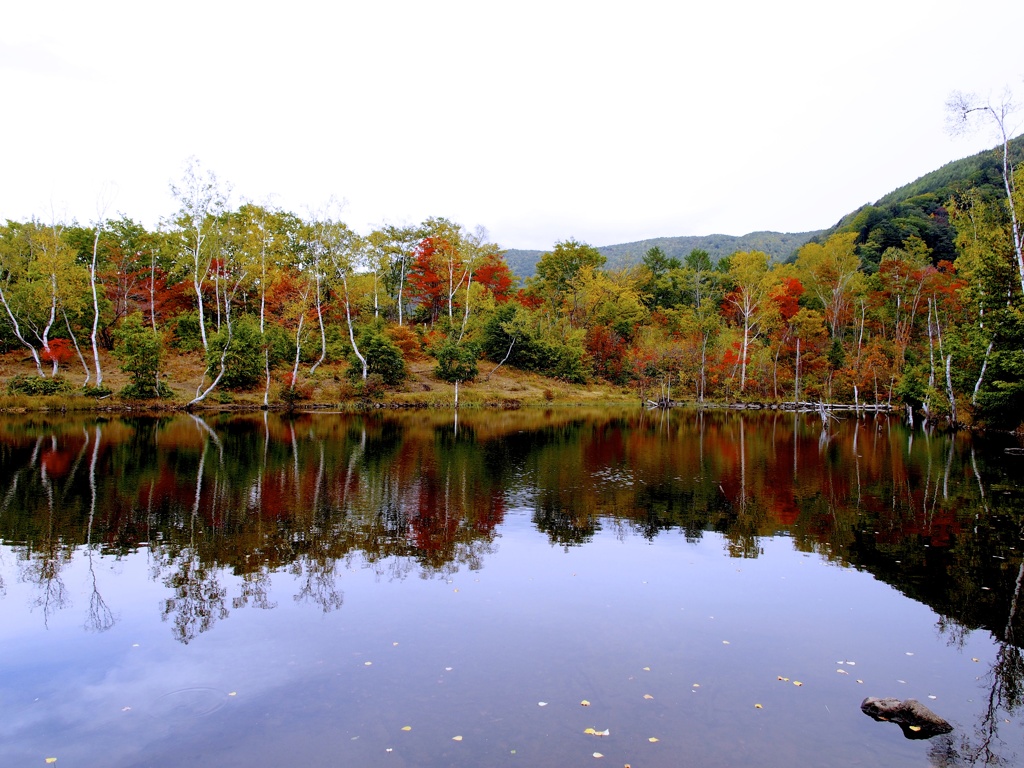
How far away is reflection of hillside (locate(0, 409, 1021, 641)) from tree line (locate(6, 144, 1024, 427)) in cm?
1146

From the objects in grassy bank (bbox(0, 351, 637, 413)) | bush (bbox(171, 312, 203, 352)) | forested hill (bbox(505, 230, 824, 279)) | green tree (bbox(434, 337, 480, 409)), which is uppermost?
forested hill (bbox(505, 230, 824, 279))

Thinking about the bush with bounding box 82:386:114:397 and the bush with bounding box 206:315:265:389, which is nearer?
the bush with bounding box 82:386:114:397

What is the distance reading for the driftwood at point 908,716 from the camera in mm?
5707

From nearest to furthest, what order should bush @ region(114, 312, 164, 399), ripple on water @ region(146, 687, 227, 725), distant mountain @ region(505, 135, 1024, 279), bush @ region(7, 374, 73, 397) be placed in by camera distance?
1. ripple on water @ region(146, 687, 227, 725)
2. bush @ region(7, 374, 73, 397)
3. bush @ region(114, 312, 164, 399)
4. distant mountain @ region(505, 135, 1024, 279)

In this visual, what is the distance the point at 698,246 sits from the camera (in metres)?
169

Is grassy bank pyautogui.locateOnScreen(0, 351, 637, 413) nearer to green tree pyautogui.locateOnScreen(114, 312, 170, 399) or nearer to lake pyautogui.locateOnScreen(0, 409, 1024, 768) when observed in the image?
green tree pyautogui.locateOnScreen(114, 312, 170, 399)

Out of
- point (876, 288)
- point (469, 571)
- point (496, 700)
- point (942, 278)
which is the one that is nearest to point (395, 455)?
point (469, 571)

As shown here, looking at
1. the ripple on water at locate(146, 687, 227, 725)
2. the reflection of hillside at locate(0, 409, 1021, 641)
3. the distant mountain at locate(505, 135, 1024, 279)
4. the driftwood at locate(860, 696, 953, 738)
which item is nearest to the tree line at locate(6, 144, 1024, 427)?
the distant mountain at locate(505, 135, 1024, 279)

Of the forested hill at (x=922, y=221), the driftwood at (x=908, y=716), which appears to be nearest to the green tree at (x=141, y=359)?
the driftwood at (x=908, y=716)

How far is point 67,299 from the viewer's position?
143ft

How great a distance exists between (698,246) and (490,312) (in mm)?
123325

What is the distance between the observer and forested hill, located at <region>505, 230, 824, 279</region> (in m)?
157

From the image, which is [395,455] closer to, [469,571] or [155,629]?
[469,571]

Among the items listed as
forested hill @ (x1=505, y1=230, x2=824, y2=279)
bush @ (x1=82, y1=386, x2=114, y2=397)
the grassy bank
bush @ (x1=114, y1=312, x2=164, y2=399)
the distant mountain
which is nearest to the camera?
bush @ (x1=114, y1=312, x2=164, y2=399)
